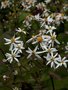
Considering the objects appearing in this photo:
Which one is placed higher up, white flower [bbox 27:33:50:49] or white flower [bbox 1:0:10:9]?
white flower [bbox 1:0:10:9]

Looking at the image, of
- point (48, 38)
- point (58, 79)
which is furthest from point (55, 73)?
point (48, 38)

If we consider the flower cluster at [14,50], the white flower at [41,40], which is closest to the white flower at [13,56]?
the flower cluster at [14,50]

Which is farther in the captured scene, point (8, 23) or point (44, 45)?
point (8, 23)

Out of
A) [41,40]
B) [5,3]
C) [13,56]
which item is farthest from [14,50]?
[5,3]

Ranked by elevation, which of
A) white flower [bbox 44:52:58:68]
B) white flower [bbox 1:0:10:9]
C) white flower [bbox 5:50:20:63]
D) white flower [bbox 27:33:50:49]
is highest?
white flower [bbox 1:0:10:9]

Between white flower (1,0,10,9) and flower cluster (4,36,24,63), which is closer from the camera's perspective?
flower cluster (4,36,24,63)

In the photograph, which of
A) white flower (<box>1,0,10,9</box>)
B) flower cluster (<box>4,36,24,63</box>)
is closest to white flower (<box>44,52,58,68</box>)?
flower cluster (<box>4,36,24,63</box>)

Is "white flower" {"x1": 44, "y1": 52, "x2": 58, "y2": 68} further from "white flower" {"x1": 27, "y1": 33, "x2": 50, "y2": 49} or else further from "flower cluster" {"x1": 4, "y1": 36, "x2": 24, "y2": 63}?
"flower cluster" {"x1": 4, "y1": 36, "x2": 24, "y2": 63}

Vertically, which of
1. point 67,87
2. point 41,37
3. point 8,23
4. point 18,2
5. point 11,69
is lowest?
point 67,87

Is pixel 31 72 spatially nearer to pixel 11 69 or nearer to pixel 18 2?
pixel 11 69

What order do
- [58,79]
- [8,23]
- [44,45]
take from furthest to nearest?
[8,23] < [44,45] < [58,79]

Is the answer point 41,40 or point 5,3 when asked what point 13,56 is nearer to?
point 41,40
